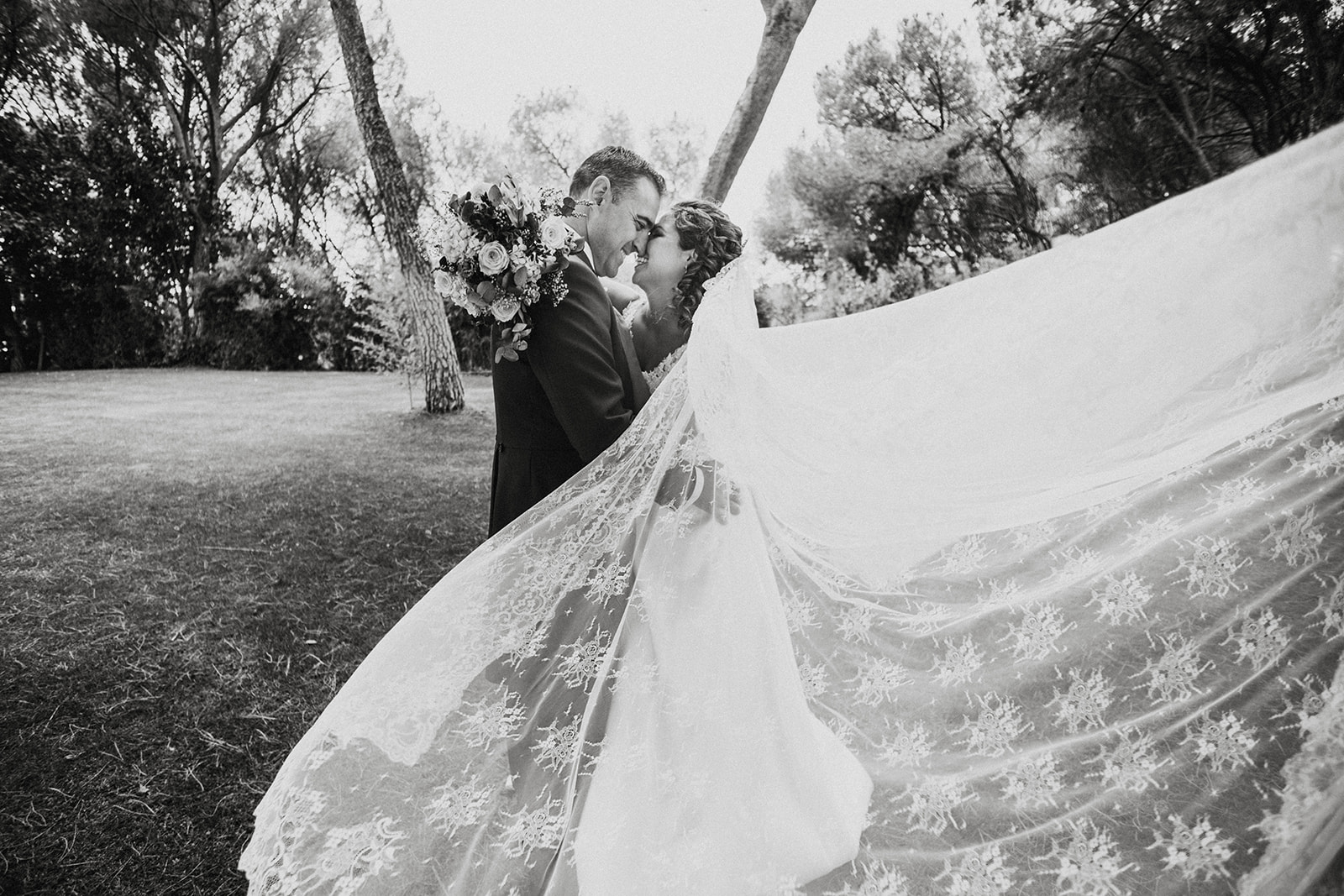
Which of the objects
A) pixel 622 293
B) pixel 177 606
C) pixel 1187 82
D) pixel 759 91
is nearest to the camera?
pixel 622 293

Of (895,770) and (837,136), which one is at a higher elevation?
(837,136)

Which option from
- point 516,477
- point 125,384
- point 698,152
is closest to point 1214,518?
point 516,477

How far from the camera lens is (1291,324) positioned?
167 cm

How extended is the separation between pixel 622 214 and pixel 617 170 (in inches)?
5.9

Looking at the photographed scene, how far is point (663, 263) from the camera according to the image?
94.6 inches

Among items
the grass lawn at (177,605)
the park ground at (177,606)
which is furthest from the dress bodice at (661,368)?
the grass lawn at (177,605)

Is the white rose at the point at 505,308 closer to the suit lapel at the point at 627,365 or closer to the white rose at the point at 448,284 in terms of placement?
the white rose at the point at 448,284

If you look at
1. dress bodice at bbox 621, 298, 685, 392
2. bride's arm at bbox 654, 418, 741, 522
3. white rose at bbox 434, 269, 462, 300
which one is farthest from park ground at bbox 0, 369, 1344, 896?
white rose at bbox 434, 269, 462, 300

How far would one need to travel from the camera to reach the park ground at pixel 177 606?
2.62 meters

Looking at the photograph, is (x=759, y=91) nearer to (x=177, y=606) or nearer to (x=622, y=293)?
(x=622, y=293)

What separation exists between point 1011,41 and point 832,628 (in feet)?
53.8

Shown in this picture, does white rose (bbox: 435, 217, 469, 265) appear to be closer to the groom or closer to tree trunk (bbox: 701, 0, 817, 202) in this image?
the groom

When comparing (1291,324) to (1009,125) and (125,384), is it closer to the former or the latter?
(125,384)

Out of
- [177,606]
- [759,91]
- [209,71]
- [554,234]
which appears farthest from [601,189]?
[209,71]
